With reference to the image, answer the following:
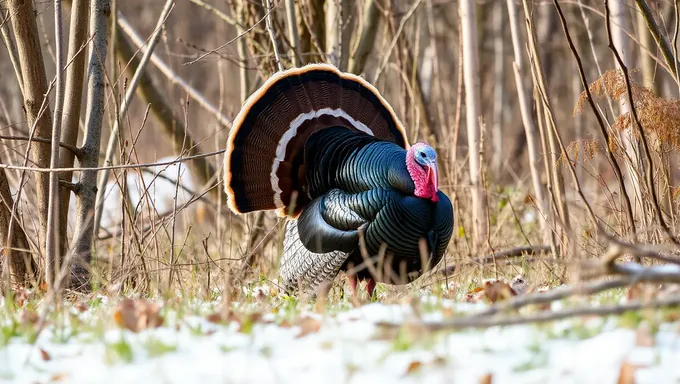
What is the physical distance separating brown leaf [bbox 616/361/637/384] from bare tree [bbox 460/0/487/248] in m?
3.61

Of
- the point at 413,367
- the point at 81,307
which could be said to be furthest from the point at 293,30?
the point at 413,367

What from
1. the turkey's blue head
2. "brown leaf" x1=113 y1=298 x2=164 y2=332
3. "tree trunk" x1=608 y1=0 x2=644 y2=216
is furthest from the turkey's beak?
"brown leaf" x1=113 y1=298 x2=164 y2=332

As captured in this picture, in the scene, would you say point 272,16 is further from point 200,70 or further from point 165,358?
point 200,70

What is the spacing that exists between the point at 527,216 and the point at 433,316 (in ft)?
21.5

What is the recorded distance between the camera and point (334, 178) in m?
4.86

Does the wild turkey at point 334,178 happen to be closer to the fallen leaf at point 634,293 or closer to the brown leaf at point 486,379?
the fallen leaf at point 634,293

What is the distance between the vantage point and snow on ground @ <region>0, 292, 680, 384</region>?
2.48m

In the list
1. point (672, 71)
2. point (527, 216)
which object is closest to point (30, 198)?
point (672, 71)

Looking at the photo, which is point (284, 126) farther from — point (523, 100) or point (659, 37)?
point (659, 37)

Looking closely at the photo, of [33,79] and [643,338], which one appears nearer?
[643,338]

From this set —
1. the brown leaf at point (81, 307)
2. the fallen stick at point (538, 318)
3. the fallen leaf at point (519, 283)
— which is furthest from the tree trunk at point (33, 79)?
the fallen stick at point (538, 318)

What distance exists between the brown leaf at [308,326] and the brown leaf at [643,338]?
1.01 m

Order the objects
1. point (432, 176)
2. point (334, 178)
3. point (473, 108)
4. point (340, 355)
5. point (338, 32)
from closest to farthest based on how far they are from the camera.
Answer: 1. point (340, 355)
2. point (432, 176)
3. point (334, 178)
4. point (473, 108)
5. point (338, 32)

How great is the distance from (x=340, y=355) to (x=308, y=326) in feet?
1.15
